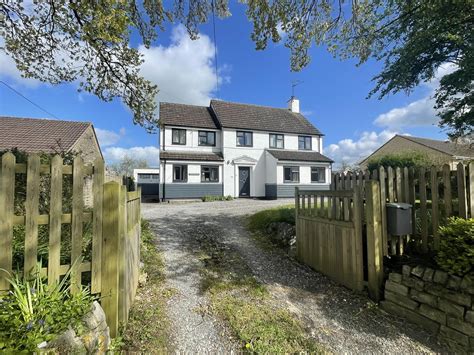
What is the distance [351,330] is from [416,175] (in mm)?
2802

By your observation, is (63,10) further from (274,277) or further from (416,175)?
(416,175)

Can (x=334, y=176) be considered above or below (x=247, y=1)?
below

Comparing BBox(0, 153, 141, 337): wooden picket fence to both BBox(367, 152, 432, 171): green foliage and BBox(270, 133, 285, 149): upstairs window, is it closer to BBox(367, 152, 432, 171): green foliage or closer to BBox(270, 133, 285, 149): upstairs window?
BBox(367, 152, 432, 171): green foliage

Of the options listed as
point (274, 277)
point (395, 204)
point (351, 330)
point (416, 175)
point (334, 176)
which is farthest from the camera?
point (334, 176)

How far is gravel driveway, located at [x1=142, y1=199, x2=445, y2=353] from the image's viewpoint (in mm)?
2877

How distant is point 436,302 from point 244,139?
1772 cm

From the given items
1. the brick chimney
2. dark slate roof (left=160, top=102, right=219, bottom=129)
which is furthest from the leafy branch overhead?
the brick chimney

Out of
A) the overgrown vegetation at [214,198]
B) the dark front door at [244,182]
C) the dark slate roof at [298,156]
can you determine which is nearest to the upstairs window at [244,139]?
the dark slate roof at [298,156]

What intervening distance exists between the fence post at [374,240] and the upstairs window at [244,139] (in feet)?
53.4

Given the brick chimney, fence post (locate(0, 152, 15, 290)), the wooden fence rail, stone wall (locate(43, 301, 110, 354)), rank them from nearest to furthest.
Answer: stone wall (locate(43, 301, 110, 354)) < fence post (locate(0, 152, 15, 290)) < the wooden fence rail < the brick chimney

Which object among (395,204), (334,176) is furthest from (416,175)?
(334,176)

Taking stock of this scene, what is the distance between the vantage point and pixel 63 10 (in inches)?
199

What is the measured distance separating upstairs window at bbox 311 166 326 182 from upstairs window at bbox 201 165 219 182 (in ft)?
27.0

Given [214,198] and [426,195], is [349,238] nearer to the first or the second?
[426,195]
